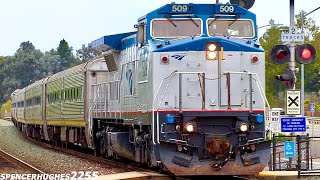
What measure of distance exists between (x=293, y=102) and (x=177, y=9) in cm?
384

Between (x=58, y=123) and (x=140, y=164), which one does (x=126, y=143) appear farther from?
(x=58, y=123)

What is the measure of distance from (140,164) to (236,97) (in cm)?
529

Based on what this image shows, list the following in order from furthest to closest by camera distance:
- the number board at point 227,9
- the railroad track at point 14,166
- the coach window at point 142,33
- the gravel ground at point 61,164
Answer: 1. the railroad track at point 14,166
2. the gravel ground at point 61,164
3. the coach window at point 142,33
4. the number board at point 227,9

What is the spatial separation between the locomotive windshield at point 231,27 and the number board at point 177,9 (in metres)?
0.56

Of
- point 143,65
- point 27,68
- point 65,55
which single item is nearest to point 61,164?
point 143,65

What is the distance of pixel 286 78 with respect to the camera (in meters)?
18.7

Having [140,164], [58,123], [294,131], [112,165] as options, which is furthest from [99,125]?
[58,123]

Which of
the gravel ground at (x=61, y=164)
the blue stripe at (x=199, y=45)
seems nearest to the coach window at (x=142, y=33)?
the blue stripe at (x=199, y=45)

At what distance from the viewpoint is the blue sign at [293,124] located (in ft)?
62.6

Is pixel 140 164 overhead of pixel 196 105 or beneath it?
beneath

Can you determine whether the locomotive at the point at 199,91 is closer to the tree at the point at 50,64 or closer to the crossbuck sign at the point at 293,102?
the crossbuck sign at the point at 293,102

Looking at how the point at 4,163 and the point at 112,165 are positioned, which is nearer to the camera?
the point at 112,165

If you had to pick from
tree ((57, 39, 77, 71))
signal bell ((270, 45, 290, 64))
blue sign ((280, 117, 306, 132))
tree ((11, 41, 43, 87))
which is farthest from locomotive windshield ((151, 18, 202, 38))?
tree ((57, 39, 77, 71))

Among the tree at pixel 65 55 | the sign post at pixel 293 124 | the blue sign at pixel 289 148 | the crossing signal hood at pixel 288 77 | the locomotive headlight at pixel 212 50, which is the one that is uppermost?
the tree at pixel 65 55
